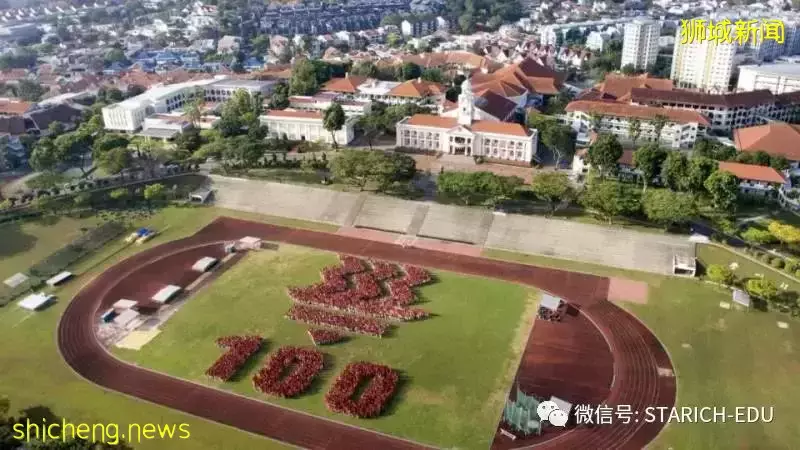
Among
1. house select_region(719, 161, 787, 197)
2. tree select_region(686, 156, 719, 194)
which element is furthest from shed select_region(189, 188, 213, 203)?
house select_region(719, 161, 787, 197)

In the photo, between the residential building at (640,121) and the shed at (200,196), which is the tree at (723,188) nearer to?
the residential building at (640,121)

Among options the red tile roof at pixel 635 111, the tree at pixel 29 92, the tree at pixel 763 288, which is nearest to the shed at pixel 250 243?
the tree at pixel 763 288

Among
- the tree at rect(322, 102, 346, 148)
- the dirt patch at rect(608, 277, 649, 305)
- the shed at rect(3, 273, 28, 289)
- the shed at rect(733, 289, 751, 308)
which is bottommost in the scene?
the dirt patch at rect(608, 277, 649, 305)

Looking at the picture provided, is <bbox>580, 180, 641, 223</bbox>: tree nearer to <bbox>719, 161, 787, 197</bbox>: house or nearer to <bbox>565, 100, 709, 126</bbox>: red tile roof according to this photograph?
<bbox>719, 161, 787, 197</bbox>: house

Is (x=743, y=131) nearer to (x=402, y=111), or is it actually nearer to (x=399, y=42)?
(x=402, y=111)

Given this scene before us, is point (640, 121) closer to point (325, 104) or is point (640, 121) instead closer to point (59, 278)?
→ point (325, 104)

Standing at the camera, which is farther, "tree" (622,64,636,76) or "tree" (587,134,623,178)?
"tree" (622,64,636,76)


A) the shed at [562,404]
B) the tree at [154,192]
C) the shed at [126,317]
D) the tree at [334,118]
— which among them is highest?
the tree at [334,118]

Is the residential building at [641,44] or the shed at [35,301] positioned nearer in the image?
the shed at [35,301]
